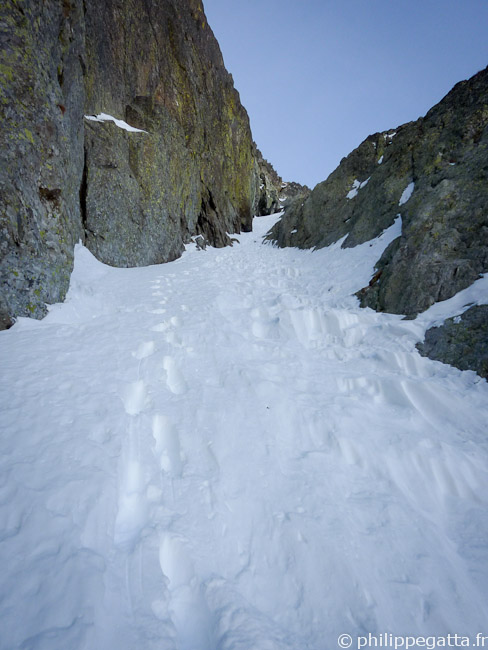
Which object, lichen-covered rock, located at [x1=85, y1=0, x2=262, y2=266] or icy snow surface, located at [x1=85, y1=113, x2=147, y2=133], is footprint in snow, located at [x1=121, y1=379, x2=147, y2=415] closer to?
lichen-covered rock, located at [x1=85, y1=0, x2=262, y2=266]

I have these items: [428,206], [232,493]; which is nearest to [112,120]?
[428,206]

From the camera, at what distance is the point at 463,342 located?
4457mm

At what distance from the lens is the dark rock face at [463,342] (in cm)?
415

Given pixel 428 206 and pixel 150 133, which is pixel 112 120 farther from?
pixel 428 206

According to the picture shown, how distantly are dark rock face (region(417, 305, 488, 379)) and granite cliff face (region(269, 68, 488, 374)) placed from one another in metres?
0.90

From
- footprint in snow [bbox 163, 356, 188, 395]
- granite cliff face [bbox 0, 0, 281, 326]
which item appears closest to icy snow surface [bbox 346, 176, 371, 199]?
granite cliff face [bbox 0, 0, 281, 326]

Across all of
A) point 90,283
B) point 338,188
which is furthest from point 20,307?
point 338,188

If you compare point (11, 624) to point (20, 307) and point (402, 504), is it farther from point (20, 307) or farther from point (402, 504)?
point (20, 307)

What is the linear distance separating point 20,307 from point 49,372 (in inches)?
79.9

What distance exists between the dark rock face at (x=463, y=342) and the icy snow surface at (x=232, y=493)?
0.72 feet

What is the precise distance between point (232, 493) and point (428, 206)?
8.76 meters

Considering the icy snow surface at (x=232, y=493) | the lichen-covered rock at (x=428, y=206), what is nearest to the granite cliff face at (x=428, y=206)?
the lichen-covered rock at (x=428, y=206)

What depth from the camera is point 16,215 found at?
5000mm

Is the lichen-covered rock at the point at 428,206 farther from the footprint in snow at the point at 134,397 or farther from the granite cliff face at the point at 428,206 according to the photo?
the footprint in snow at the point at 134,397
